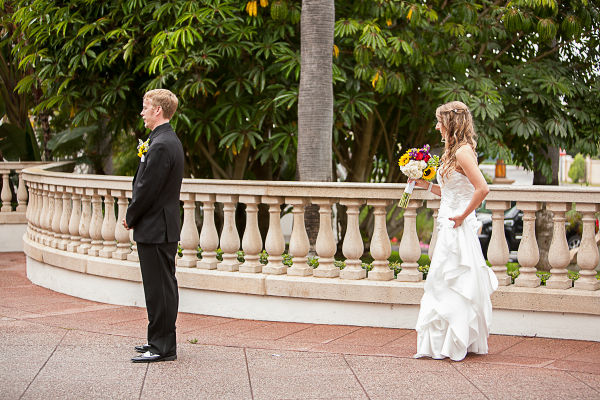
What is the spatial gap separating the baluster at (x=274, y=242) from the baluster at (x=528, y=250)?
2.20 m

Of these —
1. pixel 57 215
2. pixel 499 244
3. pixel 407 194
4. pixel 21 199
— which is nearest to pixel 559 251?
pixel 499 244

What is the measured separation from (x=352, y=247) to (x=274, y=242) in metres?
0.76

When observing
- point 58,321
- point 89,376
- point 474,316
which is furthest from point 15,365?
point 474,316

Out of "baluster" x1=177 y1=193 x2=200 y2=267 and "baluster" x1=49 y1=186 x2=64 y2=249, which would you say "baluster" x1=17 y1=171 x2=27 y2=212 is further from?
"baluster" x1=177 y1=193 x2=200 y2=267

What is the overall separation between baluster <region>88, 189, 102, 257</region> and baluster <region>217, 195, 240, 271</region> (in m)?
1.77

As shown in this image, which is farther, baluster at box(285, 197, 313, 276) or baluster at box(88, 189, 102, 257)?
baluster at box(88, 189, 102, 257)

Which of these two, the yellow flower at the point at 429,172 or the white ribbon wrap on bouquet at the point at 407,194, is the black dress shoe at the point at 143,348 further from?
the yellow flower at the point at 429,172

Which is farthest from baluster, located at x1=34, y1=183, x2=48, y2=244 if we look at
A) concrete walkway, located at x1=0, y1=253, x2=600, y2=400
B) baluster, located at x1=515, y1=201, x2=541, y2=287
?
baluster, located at x1=515, y1=201, x2=541, y2=287

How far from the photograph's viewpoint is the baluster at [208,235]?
7957 mm

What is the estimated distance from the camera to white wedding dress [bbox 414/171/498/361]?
20.8 feet

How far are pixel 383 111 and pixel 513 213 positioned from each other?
8322 mm

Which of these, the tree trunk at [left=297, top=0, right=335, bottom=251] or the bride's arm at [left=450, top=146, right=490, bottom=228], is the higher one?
the tree trunk at [left=297, top=0, right=335, bottom=251]

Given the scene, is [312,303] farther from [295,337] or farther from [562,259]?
[562,259]

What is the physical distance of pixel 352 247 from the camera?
748cm
